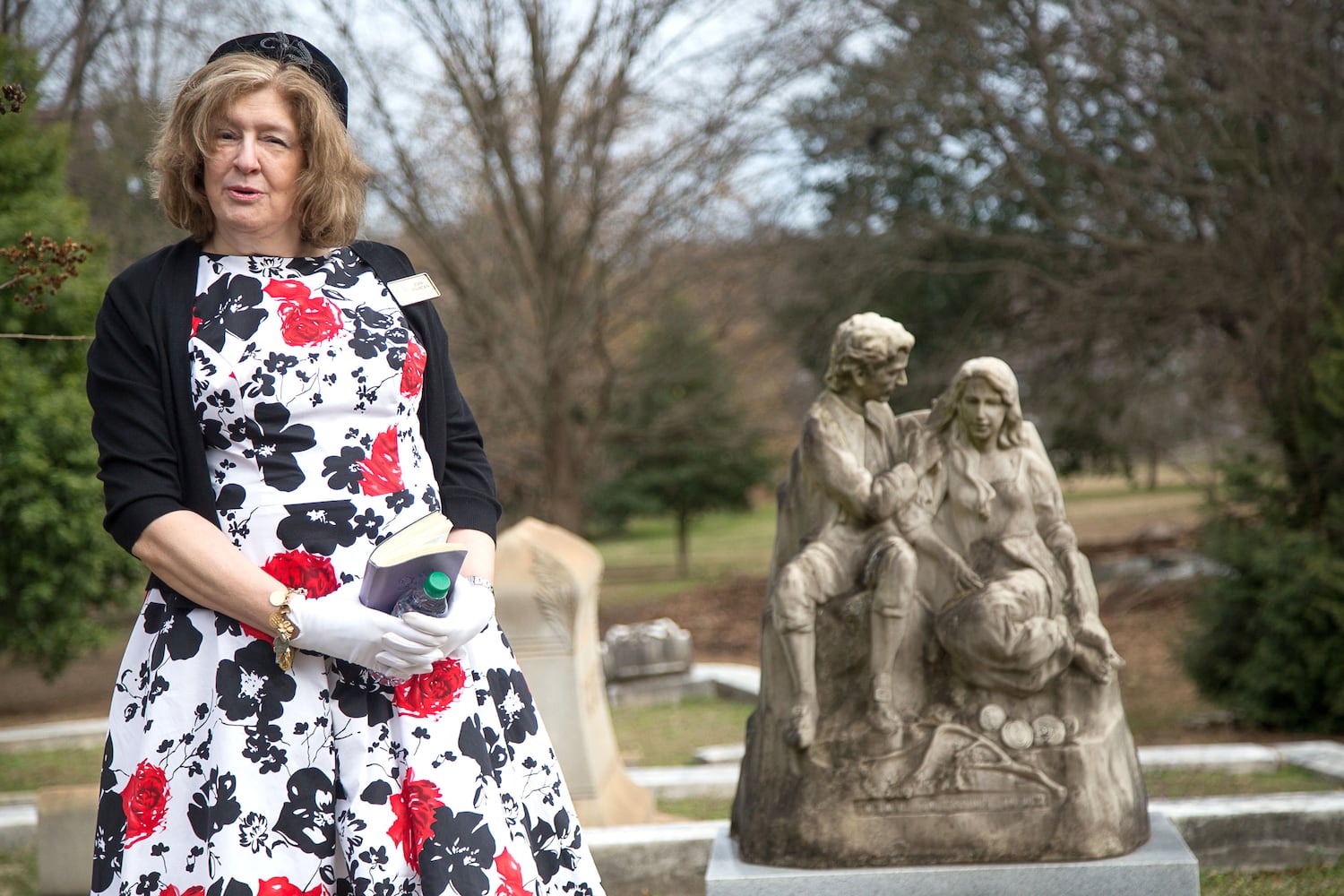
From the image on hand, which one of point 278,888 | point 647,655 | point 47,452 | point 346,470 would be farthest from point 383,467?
point 647,655

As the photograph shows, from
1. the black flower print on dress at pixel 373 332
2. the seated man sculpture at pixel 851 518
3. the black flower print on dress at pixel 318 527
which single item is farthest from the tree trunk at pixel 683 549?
the black flower print on dress at pixel 318 527

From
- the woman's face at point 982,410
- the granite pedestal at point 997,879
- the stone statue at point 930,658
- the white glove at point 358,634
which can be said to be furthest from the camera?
the woman's face at point 982,410

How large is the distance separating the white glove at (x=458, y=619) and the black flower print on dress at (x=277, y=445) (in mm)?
311

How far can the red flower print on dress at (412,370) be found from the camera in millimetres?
2189

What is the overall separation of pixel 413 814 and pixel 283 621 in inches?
14.1

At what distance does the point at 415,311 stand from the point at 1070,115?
420 inches

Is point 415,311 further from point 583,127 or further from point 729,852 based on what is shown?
point 583,127

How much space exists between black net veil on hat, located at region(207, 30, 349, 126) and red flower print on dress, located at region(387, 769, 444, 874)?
1123 millimetres

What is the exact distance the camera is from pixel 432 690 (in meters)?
2.08

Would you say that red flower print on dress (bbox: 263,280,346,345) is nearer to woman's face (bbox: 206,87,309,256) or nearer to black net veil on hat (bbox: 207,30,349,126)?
woman's face (bbox: 206,87,309,256)

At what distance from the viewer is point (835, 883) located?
4.14 meters

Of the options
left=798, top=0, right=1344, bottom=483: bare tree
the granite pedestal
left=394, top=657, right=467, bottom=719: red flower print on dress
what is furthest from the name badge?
left=798, top=0, right=1344, bottom=483: bare tree

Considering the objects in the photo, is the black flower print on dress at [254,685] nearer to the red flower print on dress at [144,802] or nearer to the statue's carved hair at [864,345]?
the red flower print on dress at [144,802]

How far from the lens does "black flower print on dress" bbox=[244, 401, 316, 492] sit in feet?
6.75
